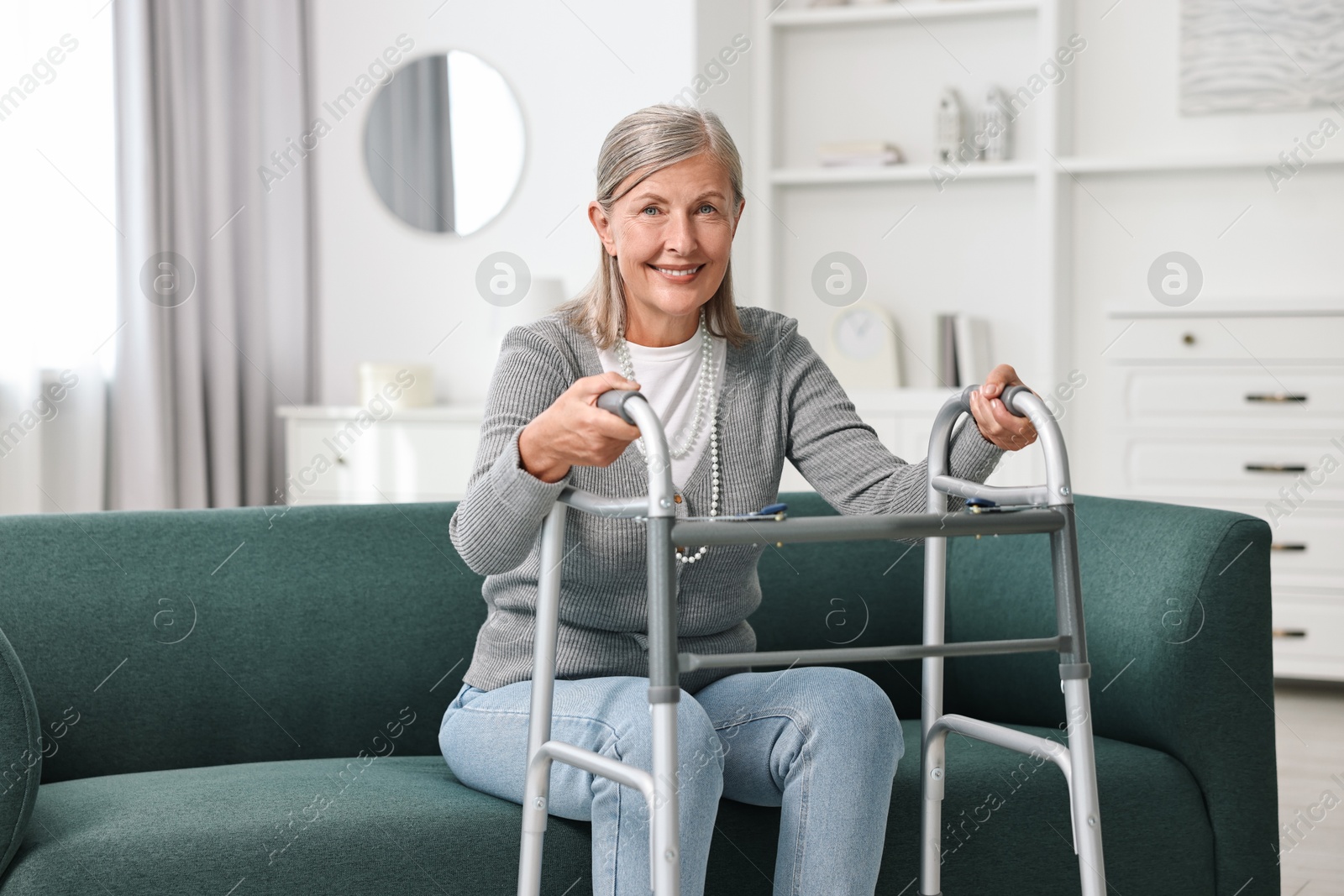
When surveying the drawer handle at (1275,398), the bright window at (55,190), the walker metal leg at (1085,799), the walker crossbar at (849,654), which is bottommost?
the walker metal leg at (1085,799)

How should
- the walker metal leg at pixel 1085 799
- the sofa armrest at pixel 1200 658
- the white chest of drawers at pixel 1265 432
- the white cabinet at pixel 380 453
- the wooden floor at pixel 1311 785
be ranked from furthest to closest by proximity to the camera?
the white cabinet at pixel 380 453
the white chest of drawers at pixel 1265 432
the wooden floor at pixel 1311 785
the sofa armrest at pixel 1200 658
the walker metal leg at pixel 1085 799

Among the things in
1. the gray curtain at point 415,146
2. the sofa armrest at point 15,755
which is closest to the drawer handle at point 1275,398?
the gray curtain at point 415,146

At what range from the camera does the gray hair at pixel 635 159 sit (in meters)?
1.49

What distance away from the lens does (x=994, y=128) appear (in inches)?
161

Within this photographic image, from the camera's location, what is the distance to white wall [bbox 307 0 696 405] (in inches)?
160

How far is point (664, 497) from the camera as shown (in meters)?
1.14

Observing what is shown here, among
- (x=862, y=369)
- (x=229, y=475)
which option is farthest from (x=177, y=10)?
(x=862, y=369)

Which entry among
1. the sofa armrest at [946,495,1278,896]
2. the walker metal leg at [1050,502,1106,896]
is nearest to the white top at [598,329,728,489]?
the walker metal leg at [1050,502,1106,896]

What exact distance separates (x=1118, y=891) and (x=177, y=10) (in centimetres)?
347

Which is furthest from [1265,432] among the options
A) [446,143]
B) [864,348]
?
→ [446,143]

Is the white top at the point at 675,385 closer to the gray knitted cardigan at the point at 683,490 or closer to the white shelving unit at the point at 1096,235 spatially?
the gray knitted cardigan at the point at 683,490

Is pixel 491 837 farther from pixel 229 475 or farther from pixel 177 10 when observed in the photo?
pixel 177 10

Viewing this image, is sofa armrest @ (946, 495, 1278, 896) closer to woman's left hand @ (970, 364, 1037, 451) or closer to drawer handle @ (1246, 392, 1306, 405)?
woman's left hand @ (970, 364, 1037, 451)

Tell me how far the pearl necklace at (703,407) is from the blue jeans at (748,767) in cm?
20
